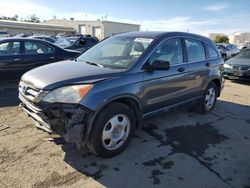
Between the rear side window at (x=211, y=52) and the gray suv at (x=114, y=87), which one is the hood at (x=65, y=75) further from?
the rear side window at (x=211, y=52)

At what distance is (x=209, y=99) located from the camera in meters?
6.21

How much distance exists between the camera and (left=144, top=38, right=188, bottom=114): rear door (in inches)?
168

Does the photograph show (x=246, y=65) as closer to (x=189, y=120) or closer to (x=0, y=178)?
(x=189, y=120)

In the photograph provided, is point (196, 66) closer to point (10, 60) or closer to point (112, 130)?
point (112, 130)

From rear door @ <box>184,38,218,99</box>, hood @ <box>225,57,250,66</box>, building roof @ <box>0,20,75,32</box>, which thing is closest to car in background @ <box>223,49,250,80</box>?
hood @ <box>225,57,250,66</box>

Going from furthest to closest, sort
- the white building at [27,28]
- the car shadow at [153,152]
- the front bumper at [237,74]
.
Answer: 1. the white building at [27,28]
2. the front bumper at [237,74]
3. the car shadow at [153,152]

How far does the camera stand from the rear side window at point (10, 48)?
7.57m

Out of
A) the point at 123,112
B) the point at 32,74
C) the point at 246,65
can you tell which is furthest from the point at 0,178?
the point at 246,65

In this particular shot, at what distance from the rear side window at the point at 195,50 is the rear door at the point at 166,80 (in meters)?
0.30

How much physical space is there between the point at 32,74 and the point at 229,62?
30.8ft

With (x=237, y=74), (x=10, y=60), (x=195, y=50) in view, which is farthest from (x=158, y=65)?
(x=237, y=74)

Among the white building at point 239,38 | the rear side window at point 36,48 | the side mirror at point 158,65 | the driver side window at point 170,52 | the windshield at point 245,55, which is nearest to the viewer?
the side mirror at point 158,65

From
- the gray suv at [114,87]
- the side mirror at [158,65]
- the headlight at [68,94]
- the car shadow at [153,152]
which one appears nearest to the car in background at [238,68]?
the car shadow at [153,152]

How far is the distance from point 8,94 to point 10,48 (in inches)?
58.3
